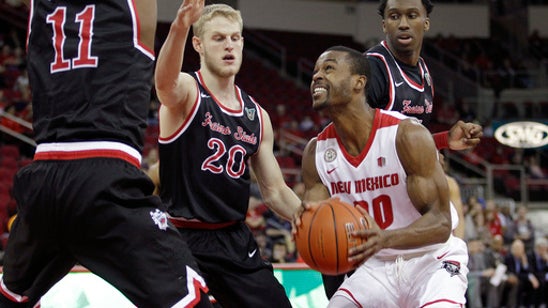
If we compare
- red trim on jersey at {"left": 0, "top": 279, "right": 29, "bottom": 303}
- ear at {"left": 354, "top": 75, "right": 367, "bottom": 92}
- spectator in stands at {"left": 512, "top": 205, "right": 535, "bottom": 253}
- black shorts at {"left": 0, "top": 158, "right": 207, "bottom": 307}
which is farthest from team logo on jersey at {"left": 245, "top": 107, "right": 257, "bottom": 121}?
spectator in stands at {"left": 512, "top": 205, "right": 535, "bottom": 253}

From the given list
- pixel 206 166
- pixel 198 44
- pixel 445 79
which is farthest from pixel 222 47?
pixel 445 79

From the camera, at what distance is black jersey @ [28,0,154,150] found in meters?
3.00

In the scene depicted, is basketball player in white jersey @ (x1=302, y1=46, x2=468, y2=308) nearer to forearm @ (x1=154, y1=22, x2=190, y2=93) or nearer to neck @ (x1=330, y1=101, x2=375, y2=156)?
neck @ (x1=330, y1=101, x2=375, y2=156)

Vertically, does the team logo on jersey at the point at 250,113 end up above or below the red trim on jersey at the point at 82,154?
below

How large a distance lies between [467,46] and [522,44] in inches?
89.2

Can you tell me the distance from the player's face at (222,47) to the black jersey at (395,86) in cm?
83

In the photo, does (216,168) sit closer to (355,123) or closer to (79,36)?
(355,123)

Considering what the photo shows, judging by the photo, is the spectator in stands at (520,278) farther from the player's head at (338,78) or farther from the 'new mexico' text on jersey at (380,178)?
the player's head at (338,78)

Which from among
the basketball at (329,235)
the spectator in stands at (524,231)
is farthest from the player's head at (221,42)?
the spectator in stands at (524,231)

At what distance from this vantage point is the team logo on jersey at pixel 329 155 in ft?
14.0

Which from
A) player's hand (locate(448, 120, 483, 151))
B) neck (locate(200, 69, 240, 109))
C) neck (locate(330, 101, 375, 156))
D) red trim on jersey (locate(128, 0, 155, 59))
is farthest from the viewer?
neck (locate(200, 69, 240, 109))

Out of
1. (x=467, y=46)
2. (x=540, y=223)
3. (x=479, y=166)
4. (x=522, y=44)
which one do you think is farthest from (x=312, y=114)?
(x=522, y=44)

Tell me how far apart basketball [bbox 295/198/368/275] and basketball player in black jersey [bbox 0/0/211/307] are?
73 centimetres

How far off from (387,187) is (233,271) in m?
0.95
